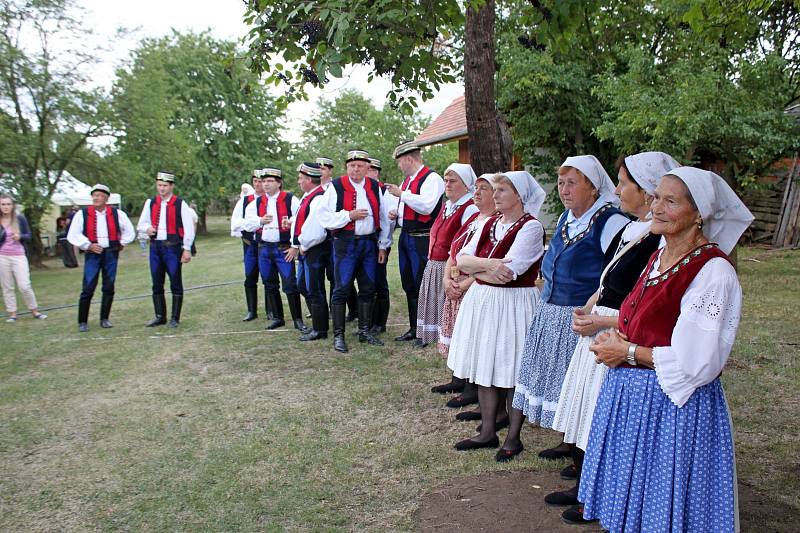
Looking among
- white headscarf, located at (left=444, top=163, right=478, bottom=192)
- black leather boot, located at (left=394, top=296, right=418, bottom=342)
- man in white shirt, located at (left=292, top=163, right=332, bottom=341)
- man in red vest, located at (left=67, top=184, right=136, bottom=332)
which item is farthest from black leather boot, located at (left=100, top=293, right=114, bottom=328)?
white headscarf, located at (left=444, top=163, right=478, bottom=192)

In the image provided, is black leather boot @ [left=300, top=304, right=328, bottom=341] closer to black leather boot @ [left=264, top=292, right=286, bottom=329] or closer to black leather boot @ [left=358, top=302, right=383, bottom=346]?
black leather boot @ [left=358, top=302, right=383, bottom=346]

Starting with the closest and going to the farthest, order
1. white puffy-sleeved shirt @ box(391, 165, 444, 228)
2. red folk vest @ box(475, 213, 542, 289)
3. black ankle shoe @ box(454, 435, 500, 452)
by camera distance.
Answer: red folk vest @ box(475, 213, 542, 289) < black ankle shoe @ box(454, 435, 500, 452) < white puffy-sleeved shirt @ box(391, 165, 444, 228)

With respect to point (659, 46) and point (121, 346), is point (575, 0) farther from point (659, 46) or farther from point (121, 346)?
point (659, 46)

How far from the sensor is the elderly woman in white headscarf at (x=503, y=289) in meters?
4.04

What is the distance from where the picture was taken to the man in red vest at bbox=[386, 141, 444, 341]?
7023mm

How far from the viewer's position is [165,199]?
864cm

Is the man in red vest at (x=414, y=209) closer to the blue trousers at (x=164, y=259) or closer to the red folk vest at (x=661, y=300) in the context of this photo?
the blue trousers at (x=164, y=259)

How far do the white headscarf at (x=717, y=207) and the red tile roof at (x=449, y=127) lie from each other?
50.1 feet

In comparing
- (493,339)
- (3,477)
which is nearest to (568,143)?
(493,339)

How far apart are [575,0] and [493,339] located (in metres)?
2.36

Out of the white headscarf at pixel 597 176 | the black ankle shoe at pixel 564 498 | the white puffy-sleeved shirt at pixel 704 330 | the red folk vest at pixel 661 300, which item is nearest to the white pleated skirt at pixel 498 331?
the black ankle shoe at pixel 564 498

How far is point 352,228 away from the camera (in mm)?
7266

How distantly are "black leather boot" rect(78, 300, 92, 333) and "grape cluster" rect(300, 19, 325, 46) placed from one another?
20.4 ft

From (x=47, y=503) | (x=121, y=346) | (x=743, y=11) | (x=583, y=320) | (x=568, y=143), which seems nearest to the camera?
(x=583, y=320)
